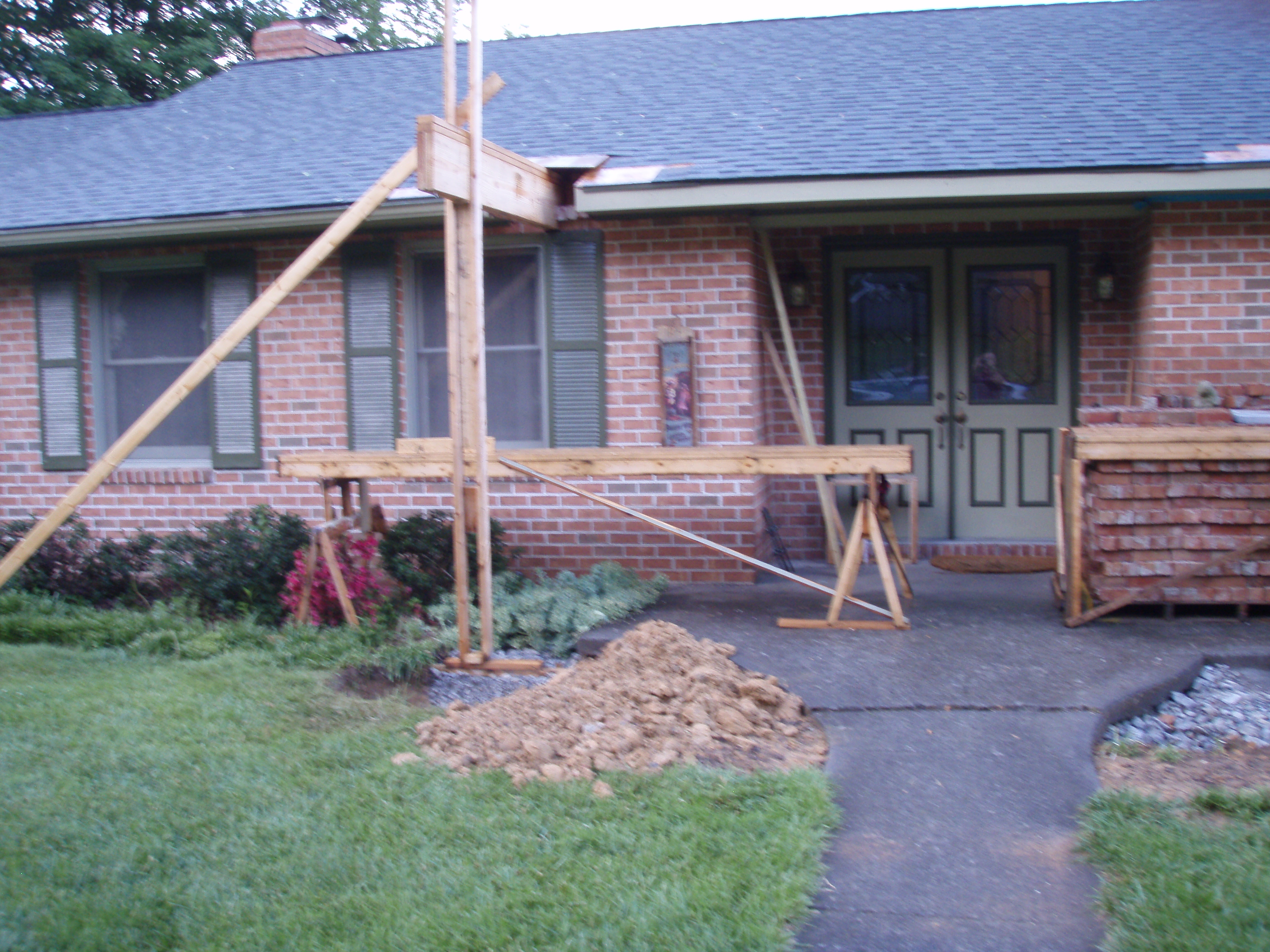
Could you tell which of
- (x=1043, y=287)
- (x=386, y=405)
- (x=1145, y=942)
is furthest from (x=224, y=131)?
(x=1145, y=942)

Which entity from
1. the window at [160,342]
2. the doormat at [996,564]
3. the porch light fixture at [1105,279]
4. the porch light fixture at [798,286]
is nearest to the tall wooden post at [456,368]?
the window at [160,342]

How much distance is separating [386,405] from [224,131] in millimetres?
3453

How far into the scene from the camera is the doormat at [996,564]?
7543 mm

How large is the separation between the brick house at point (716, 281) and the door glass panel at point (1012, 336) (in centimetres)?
2

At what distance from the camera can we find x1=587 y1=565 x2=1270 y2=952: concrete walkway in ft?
9.93

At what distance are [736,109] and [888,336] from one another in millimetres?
1999

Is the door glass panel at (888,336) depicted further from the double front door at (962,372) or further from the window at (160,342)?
the window at (160,342)

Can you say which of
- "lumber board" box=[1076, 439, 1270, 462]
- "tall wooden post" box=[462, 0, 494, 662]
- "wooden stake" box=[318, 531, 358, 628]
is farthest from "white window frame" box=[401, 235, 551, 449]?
"lumber board" box=[1076, 439, 1270, 462]

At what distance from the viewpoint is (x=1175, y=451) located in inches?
214

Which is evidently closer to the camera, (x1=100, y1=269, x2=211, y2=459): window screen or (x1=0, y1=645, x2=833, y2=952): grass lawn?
(x1=0, y1=645, x2=833, y2=952): grass lawn

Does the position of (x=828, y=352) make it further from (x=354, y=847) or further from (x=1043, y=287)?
(x=354, y=847)

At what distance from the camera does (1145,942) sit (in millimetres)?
2748

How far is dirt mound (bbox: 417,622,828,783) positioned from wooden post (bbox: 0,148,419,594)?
1999 millimetres

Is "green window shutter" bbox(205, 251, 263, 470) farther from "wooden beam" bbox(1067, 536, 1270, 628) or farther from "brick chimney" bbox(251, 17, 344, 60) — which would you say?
"wooden beam" bbox(1067, 536, 1270, 628)
